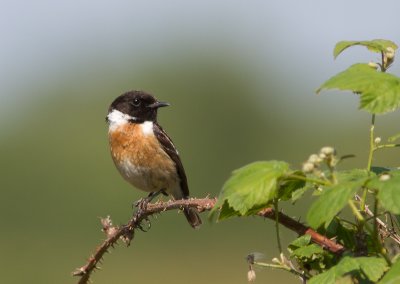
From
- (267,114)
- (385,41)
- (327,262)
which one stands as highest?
(385,41)

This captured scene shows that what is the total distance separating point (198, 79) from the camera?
35844 millimetres

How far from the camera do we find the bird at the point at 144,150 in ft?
24.0

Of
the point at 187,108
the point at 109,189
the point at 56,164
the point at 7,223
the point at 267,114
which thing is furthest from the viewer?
the point at 267,114

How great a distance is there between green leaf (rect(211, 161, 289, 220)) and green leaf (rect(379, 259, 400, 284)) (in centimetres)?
33

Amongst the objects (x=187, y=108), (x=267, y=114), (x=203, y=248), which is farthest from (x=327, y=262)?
(x=267, y=114)

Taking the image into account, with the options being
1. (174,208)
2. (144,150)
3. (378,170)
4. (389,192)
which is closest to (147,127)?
(144,150)

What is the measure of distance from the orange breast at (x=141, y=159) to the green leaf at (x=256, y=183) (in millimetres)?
5018

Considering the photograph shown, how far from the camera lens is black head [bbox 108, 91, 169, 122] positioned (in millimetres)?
7750

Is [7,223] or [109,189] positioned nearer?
[7,223]

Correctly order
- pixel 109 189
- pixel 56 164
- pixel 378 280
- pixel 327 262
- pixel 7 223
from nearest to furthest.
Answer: pixel 378 280 < pixel 327 262 < pixel 7 223 < pixel 109 189 < pixel 56 164

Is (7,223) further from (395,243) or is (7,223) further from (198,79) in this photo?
(395,243)

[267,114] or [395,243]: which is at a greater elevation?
[395,243]

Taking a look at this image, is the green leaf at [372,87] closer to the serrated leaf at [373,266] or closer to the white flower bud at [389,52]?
the white flower bud at [389,52]

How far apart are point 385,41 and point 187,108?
29793 millimetres
